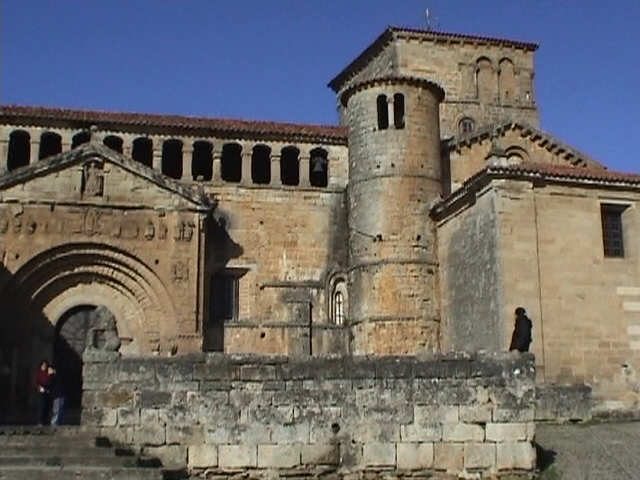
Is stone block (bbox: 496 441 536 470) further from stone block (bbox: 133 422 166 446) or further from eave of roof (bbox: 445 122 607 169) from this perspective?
eave of roof (bbox: 445 122 607 169)

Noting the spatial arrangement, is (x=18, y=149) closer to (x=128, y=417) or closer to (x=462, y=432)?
(x=128, y=417)

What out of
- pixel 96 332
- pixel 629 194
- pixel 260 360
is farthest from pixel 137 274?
pixel 629 194

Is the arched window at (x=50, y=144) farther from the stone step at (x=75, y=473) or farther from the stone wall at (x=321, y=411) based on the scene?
the stone step at (x=75, y=473)

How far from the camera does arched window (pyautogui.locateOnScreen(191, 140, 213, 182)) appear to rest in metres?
26.8

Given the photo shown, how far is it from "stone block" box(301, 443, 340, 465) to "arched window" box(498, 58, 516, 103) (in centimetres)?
2455

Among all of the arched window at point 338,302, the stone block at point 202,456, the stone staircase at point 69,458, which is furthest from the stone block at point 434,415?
the arched window at point 338,302

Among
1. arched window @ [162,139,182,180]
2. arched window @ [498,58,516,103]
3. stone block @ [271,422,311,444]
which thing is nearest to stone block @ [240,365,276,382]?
stone block @ [271,422,311,444]

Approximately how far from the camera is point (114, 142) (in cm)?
2636

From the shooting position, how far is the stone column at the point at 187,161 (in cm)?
2616

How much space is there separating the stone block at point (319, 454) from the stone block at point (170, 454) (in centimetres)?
168

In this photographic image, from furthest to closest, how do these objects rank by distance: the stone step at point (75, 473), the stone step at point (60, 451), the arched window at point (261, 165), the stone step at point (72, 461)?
the arched window at point (261, 165) < the stone step at point (60, 451) < the stone step at point (72, 461) < the stone step at point (75, 473)

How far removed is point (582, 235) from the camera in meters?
21.7

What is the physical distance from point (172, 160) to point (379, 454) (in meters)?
16.9

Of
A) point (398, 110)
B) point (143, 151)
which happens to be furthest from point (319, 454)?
point (143, 151)
